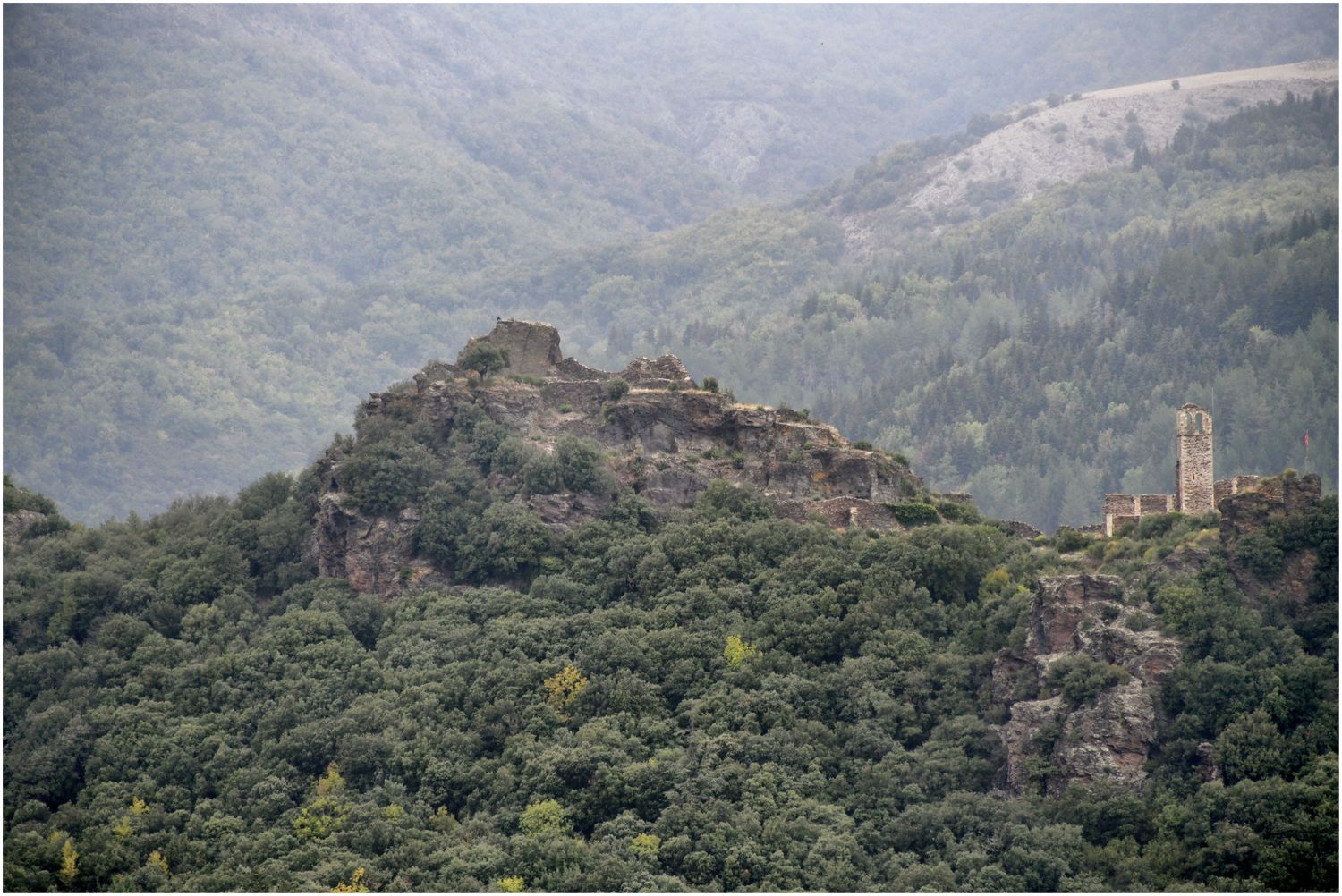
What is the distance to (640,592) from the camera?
8294 centimetres

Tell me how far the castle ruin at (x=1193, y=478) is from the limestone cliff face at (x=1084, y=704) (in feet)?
26.5

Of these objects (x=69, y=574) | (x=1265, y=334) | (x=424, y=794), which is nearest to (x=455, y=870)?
(x=424, y=794)

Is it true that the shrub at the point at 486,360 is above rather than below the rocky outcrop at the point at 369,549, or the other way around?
above

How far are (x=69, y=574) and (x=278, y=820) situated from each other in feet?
60.0

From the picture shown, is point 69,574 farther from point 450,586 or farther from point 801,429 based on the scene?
point 801,429

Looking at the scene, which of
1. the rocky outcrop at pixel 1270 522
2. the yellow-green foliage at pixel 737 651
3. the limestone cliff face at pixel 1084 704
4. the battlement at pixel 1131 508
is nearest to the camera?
the limestone cliff face at pixel 1084 704

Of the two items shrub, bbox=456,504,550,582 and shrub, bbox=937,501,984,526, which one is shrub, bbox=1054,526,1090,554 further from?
shrub, bbox=456,504,550,582

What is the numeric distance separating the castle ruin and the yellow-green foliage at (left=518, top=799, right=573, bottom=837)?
21.8 m

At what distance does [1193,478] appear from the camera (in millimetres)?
81750

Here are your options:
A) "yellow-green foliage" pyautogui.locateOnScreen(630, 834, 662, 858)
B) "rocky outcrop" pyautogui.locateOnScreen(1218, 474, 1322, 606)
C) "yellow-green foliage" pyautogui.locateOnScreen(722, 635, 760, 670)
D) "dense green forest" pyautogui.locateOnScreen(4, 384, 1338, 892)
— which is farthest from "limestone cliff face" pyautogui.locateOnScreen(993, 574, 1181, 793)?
"yellow-green foliage" pyautogui.locateOnScreen(630, 834, 662, 858)

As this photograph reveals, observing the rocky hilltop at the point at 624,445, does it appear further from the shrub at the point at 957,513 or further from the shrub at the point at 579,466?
the shrub at the point at 957,513

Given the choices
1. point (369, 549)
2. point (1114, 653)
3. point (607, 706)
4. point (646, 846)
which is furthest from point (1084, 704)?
point (369, 549)

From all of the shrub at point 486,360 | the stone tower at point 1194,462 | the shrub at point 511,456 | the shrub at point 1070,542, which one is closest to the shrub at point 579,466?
the shrub at point 511,456

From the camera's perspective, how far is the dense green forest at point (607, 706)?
6800cm
